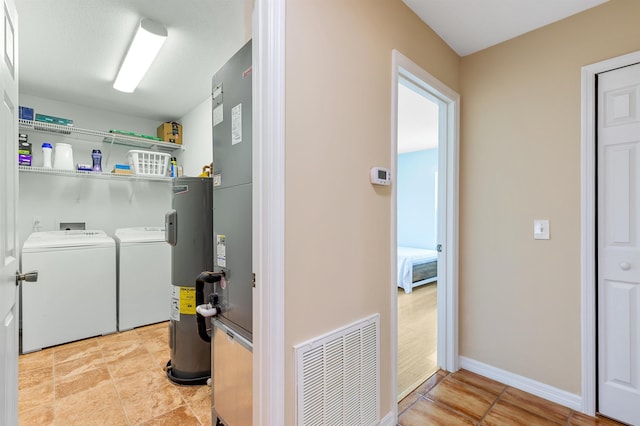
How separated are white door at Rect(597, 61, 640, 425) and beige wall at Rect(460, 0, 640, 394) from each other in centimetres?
12

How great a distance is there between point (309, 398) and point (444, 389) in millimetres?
1329

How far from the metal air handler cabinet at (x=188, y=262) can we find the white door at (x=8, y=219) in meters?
0.88

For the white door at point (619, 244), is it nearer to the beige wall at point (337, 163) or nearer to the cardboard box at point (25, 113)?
the beige wall at point (337, 163)

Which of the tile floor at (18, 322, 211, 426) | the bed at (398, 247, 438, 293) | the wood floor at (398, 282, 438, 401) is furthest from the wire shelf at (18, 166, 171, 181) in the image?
the bed at (398, 247, 438, 293)

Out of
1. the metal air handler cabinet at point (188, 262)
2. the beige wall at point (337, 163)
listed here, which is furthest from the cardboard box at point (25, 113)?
the beige wall at point (337, 163)

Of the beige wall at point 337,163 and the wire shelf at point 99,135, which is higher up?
the wire shelf at point 99,135

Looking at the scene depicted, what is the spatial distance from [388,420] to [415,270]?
338cm

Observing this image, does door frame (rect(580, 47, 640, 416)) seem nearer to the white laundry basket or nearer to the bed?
the bed

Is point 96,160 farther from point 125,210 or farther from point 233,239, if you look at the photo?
point 233,239

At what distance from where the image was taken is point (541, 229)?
201 cm

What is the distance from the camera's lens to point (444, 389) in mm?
2088

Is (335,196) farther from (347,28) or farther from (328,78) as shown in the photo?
(347,28)

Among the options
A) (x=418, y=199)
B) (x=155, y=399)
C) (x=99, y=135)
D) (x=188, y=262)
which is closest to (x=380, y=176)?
(x=188, y=262)

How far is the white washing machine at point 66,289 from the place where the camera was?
2.68 metres
